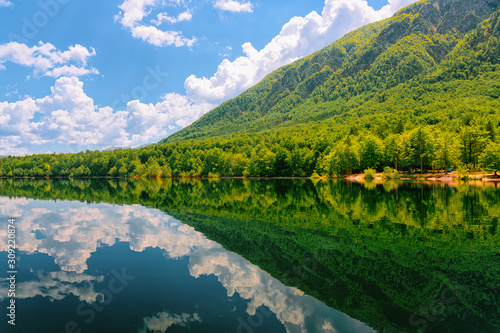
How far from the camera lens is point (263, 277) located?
12492 mm

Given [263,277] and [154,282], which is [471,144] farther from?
[154,282]

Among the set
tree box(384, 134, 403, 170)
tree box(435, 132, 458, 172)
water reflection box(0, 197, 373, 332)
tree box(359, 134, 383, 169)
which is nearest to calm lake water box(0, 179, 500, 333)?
water reflection box(0, 197, 373, 332)

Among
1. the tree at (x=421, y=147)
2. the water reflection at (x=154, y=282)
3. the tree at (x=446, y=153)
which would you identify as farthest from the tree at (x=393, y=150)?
the water reflection at (x=154, y=282)

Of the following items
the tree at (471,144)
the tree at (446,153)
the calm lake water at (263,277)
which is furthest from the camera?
the tree at (446,153)

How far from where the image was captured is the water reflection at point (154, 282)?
8953mm

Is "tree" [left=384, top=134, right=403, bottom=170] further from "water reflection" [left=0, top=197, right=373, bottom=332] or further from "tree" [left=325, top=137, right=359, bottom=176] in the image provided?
"water reflection" [left=0, top=197, right=373, bottom=332]

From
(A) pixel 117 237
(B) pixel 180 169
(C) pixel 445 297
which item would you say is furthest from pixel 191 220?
(B) pixel 180 169

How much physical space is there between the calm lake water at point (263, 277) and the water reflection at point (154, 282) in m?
0.06

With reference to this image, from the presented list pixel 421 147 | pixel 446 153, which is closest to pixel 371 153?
pixel 421 147

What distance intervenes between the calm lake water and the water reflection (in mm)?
60

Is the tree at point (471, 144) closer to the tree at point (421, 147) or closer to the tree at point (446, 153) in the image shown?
the tree at point (446, 153)

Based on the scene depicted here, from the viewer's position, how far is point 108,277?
12719 mm

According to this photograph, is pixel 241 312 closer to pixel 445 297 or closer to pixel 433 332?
pixel 433 332

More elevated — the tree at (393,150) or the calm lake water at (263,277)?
the tree at (393,150)
